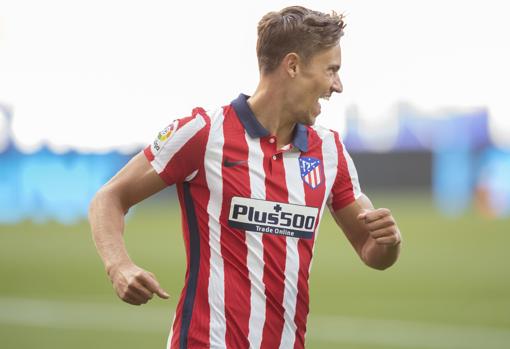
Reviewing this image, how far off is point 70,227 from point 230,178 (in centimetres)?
2033

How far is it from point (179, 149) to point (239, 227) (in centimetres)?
38

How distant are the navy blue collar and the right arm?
428mm

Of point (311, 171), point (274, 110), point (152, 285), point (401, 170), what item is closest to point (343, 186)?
point (311, 171)

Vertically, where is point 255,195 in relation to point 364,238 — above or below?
above

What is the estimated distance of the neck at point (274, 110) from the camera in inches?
172

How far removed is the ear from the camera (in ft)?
14.2

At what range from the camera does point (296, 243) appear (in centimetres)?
427

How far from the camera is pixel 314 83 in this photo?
431cm

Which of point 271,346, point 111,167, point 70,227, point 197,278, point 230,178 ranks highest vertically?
point 111,167

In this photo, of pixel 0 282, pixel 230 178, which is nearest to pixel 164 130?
pixel 230 178

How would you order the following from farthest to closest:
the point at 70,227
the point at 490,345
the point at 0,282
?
the point at 70,227 < the point at 0,282 < the point at 490,345

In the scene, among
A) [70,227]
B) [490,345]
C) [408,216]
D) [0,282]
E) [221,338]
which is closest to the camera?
[221,338]

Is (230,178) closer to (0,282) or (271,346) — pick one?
(271,346)

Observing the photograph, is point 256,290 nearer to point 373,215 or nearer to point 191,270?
point 191,270
